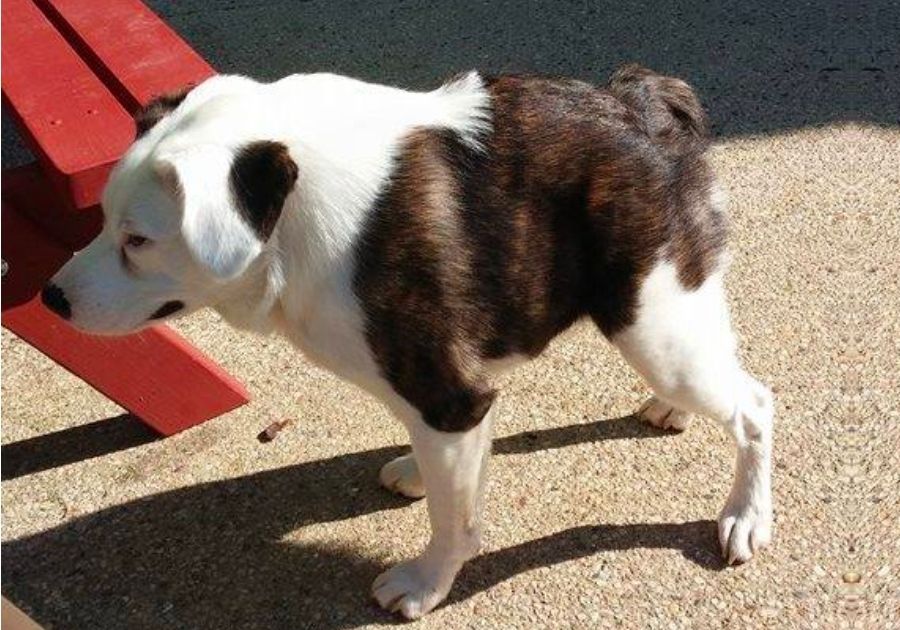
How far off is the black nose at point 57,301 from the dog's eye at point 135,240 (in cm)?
25

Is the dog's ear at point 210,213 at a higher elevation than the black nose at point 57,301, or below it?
higher

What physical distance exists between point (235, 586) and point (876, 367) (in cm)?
215

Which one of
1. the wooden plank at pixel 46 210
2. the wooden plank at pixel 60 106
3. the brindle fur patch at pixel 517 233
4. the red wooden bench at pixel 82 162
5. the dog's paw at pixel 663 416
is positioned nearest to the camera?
the brindle fur patch at pixel 517 233

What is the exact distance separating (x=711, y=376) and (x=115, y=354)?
5.63ft

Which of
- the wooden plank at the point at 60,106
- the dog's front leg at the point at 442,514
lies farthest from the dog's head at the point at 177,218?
the dog's front leg at the point at 442,514

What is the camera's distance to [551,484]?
11.9 feet

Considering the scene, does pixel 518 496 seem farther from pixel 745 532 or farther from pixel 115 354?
pixel 115 354

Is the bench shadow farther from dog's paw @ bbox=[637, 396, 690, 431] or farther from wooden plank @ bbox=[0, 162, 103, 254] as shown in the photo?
dog's paw @ bbox=[637, 396, 690, 431]

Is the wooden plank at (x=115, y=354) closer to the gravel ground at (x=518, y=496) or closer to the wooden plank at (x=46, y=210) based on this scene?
the wooden plank at (x=46, y=210)

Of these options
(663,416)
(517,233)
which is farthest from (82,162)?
(663,416)

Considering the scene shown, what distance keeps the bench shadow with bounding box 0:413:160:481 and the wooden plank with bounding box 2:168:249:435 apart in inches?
5.1

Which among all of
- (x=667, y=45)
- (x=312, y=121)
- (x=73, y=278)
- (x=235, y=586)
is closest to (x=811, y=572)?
(x=235, y=586)

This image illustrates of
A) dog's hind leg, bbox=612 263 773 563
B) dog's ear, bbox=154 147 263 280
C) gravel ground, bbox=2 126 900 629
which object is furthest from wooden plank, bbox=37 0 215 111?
dog's hind leg, bbox=612 263 773 563

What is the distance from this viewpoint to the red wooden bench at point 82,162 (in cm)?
307
